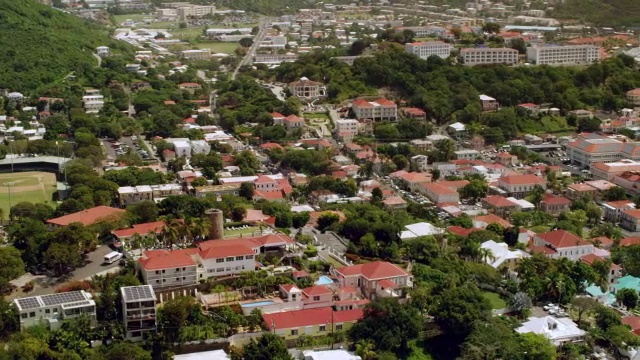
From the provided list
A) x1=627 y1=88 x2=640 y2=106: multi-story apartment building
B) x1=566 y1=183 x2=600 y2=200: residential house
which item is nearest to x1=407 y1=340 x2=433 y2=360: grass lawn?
x1=566 y1=183 x2=600 y2=200: residential house

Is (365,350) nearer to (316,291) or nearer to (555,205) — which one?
(316,291)

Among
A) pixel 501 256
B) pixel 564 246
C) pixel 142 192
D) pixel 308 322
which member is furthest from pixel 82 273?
pixel 564 246

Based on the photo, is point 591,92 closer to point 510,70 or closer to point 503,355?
point 510,70

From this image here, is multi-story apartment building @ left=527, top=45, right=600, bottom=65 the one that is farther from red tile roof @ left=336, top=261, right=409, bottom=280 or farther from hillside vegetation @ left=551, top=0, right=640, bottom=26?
red tile roof @ left=336, top=261, right=409, bottom=280

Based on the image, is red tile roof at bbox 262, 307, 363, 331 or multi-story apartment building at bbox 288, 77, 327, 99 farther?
multi-story apartment building at bbox 288, 77, 327, 99

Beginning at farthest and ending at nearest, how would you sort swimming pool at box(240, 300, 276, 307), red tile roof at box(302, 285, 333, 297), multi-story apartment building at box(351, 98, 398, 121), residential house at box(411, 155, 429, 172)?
multi-story apartment building at box(351, 98, 398, 121)
residential house at box(411, 155, 429, 172)
red tile roof at box(302, 285, 333, 297)
swimming pool at box(240, 300, 276, 307)

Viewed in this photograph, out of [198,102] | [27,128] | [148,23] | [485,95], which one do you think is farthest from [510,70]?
[148,23]

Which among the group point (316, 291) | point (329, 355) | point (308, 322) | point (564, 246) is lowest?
point (329, 355)
